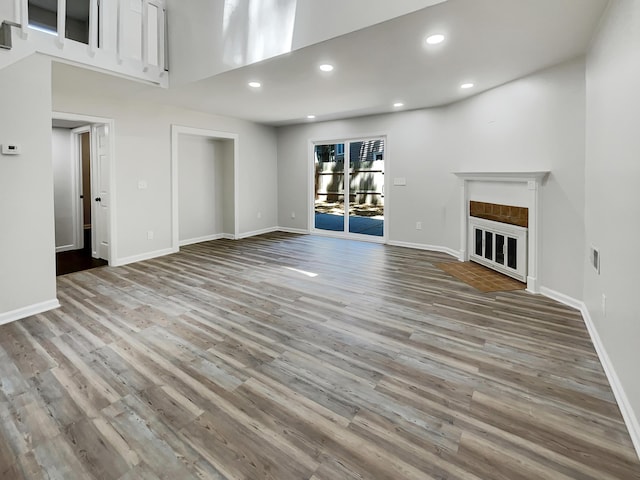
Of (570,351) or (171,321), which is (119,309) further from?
(570,351)

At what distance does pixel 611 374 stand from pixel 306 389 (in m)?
1.86

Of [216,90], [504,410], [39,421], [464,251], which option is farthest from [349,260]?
[39,421]

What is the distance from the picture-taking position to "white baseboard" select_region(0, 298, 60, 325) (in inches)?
122

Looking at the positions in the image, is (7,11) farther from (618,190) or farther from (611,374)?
(611,374)

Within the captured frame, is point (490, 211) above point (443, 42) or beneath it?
beneath

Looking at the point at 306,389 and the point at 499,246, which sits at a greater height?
the point at 499,246

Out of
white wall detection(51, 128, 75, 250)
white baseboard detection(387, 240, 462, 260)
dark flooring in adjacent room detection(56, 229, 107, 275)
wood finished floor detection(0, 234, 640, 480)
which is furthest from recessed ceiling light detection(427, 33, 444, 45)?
white wall detection(51, 128, 75, 250)

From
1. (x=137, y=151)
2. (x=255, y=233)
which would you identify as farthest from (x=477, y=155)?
(x=137, y=151)

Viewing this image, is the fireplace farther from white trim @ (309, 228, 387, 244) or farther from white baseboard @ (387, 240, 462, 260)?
white trim @ (309, 228, 387, 244)

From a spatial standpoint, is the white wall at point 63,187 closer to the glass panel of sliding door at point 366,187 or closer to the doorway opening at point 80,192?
the doorway opening at point 80,192

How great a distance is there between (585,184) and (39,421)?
4.39m

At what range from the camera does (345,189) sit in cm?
739

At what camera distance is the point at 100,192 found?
5.43 metres

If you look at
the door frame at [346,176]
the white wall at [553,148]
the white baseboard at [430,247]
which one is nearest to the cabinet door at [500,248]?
the white wall at [553,148]
